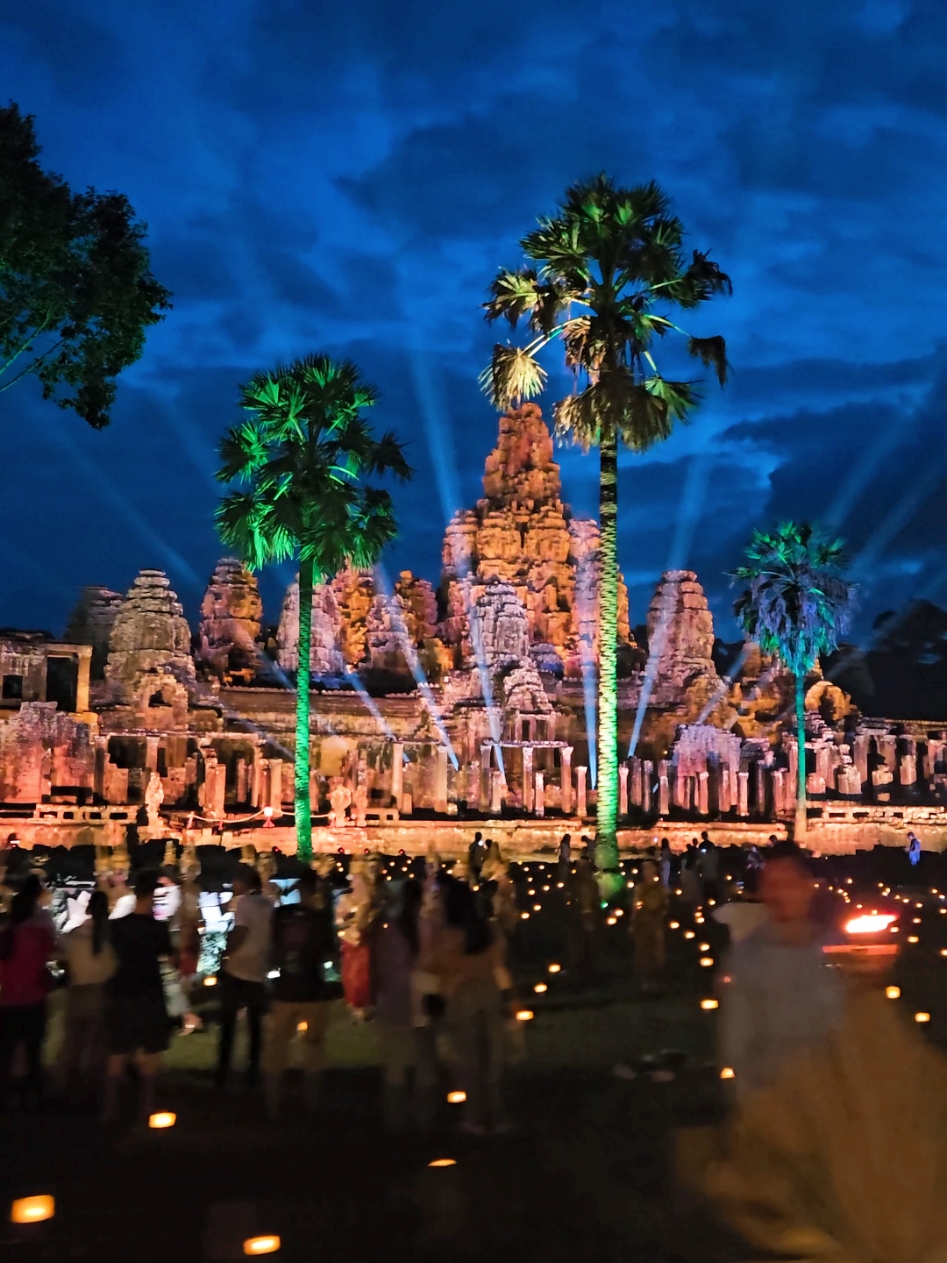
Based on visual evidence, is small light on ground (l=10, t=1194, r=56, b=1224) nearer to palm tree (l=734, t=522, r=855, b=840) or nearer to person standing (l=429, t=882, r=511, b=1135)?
person standing (l=429, t=882, r=511, b=1135)

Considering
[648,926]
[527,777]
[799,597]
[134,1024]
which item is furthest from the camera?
[527,777]

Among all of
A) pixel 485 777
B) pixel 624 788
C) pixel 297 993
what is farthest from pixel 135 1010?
pixel 624 788

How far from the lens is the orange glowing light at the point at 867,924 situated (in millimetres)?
10500

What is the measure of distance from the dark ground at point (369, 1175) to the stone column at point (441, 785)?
97.5 feet

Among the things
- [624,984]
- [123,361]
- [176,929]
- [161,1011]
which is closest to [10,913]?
[161,1011]

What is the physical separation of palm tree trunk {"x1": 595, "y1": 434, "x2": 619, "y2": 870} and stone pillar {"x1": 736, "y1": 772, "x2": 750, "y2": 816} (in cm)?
2862

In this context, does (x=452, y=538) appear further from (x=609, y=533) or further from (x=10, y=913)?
(x=10, y=913)

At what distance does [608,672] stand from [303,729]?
21.5 ft

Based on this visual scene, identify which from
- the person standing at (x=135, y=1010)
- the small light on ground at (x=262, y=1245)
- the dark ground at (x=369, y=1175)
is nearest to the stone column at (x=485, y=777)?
the dark ground at (x=369, y=1175)

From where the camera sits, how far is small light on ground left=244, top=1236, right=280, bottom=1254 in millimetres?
A: 5570

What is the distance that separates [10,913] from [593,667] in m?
54.1

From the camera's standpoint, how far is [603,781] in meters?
18.8

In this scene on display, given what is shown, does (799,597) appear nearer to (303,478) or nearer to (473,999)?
(303,478)

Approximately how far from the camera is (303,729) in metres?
23.0
